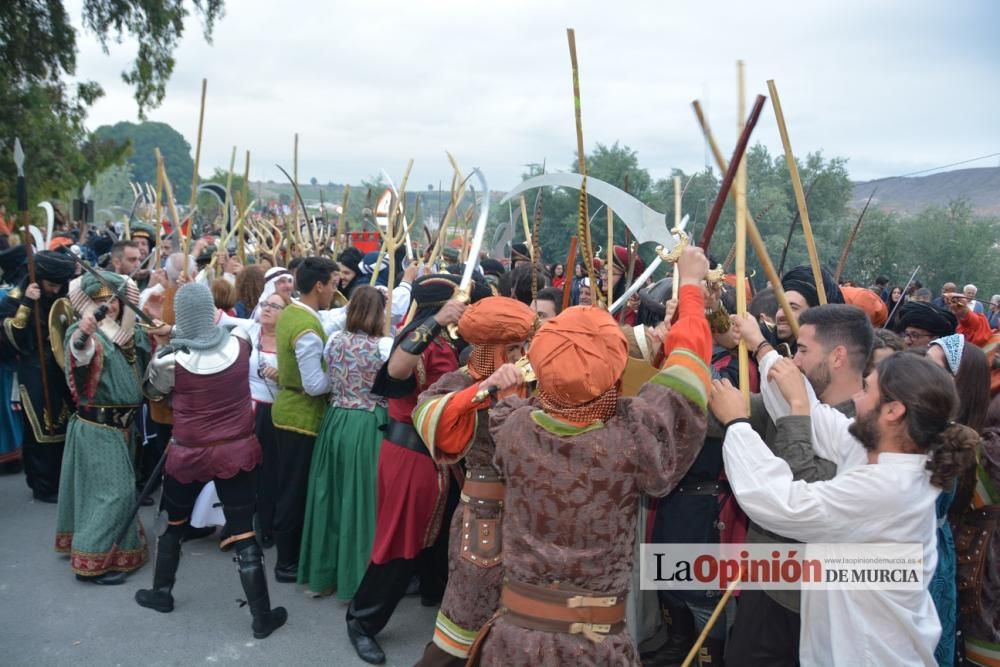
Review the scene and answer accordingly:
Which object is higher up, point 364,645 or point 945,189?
point 945,189

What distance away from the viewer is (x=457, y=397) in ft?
8.53

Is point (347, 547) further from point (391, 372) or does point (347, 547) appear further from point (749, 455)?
point (749, 455)

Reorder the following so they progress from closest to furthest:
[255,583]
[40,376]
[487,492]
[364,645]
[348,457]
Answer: [487,492] → [364,645] → [255,583] → [348,457] → [40,376]

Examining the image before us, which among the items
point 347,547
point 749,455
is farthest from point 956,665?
point 347,547

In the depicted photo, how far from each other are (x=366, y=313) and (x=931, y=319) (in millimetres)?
2973

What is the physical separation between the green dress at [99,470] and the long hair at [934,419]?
4.10 metres

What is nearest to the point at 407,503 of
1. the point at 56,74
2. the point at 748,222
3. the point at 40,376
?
the point at 748,222

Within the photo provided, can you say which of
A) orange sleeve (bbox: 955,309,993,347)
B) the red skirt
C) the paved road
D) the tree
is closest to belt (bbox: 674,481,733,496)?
the red skirt

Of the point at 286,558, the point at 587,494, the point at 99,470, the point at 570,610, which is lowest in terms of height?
the point at 286,558

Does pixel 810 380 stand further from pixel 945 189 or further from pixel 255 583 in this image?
pixel 945 189

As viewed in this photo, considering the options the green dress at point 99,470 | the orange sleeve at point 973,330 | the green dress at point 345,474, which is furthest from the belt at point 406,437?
the orange sleeve at point 973,330

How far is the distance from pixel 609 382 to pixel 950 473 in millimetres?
928

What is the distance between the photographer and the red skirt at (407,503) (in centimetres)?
349

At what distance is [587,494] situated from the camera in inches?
81.5
